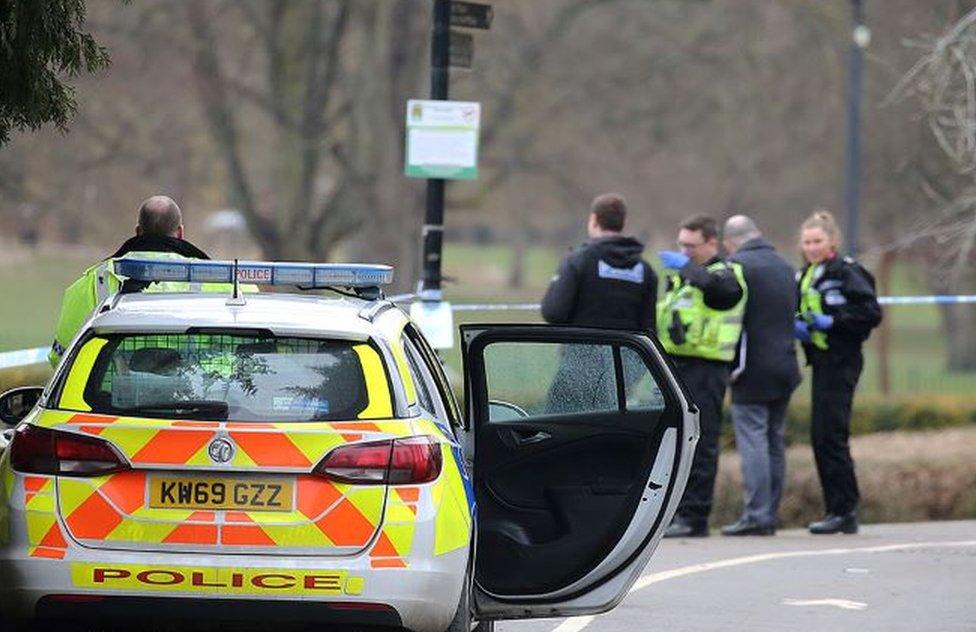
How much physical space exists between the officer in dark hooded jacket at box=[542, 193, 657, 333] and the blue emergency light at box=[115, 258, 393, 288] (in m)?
4.94

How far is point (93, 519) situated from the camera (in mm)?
6945

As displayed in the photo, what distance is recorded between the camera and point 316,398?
23.5 feet

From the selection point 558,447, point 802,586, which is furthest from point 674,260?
point 558,447

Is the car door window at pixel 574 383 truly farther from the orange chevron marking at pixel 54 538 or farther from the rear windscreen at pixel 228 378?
the orange chevron marking at pixel 54 538

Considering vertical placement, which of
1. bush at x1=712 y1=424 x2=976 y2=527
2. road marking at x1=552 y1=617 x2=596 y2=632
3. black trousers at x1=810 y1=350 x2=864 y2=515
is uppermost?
black trousers at x1=810 y1=350 x2=864 y2=515

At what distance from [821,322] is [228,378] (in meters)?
7.11

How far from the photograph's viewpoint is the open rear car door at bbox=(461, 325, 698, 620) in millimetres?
8164

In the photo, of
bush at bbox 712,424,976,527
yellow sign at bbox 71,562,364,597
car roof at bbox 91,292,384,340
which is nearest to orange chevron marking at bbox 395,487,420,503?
yellow sign at bbox 71,562,364,597

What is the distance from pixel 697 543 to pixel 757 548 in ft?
1.36

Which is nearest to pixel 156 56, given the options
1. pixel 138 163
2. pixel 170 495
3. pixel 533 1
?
pixel 138 163

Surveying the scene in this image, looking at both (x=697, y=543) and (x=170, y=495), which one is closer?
(x=170, y=495)

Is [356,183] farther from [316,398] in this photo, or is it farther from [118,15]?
[316,398]

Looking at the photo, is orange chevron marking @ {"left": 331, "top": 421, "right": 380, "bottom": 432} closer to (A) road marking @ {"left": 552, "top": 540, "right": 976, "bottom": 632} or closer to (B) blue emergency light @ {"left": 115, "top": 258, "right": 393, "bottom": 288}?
(B) blue emergency light @ {"left": 115, "top": 258, "right": 393, "bottom": 288}

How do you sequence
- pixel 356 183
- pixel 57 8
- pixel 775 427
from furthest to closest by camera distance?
pixel 356 183
pixel 775 427
pixel 57 8
